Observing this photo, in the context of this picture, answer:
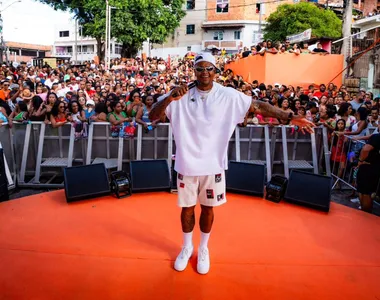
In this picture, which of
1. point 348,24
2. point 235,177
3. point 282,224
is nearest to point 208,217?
point 282,224

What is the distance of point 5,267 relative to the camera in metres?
3.51

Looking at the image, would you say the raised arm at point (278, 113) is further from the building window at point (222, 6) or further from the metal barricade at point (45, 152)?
the building window at point (222, 6)

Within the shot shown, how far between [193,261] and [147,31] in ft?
97.1

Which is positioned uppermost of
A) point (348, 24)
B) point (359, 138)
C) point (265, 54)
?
point (348, 24)

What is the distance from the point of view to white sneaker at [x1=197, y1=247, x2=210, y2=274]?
3439 mm

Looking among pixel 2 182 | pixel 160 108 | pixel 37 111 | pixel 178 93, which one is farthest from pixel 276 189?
pixel 37 111

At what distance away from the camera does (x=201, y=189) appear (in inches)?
132

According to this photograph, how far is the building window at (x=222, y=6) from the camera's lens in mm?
43406

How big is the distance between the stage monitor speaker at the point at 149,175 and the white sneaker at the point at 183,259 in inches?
92.1

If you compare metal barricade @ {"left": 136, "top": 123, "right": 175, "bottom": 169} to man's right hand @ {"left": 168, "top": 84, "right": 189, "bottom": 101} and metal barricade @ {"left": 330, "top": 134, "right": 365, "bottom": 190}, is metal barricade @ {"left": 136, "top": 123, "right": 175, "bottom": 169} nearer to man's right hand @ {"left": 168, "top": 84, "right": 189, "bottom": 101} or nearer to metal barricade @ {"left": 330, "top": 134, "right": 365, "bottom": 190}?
metal barricade @ {"left": 330, "top": 134, "right": 365, "bottom": 190}

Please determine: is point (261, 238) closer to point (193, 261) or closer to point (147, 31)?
point (193, 261)

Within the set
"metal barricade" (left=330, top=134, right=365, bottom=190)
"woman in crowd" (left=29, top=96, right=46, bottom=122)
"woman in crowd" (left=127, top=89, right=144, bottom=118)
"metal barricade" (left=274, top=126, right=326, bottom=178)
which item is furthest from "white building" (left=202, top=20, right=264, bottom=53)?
"metal barricade" (left=274, top=126, right=326, bottom=178)

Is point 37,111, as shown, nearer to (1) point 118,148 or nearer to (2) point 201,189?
(1) point 118,148

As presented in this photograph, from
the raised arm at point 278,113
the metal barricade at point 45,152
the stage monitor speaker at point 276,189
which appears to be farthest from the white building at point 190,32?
the raised arm at point 278,113
